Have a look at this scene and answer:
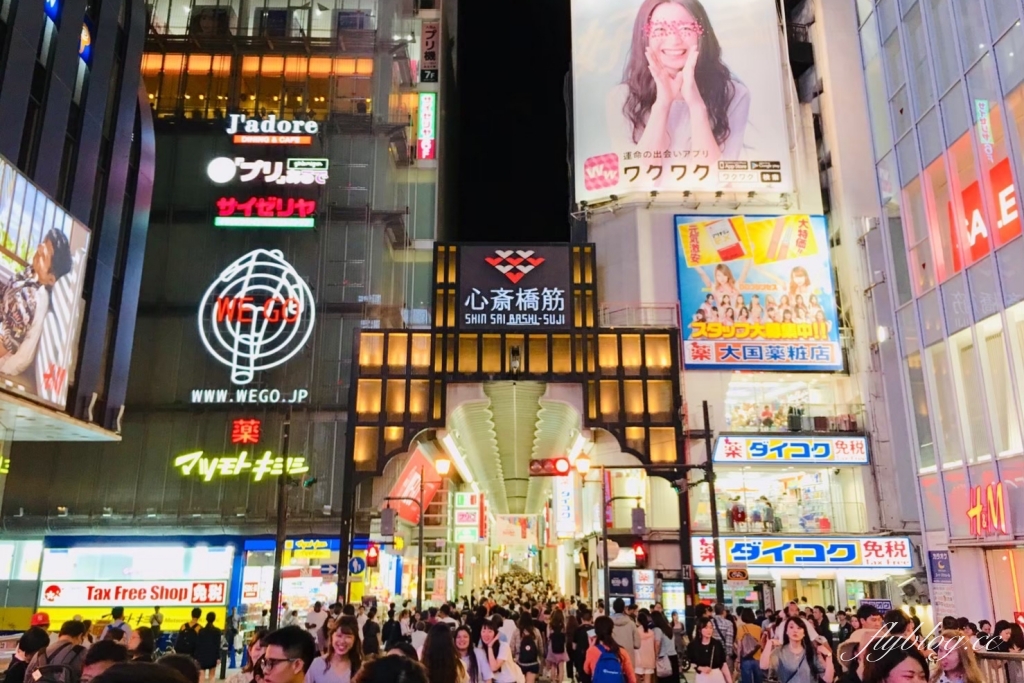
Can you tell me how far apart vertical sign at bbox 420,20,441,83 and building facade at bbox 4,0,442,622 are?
22.2 feet

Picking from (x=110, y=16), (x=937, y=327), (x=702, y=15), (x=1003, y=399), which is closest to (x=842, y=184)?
(x=702, y=15)

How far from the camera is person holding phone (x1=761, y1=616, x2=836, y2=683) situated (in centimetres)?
807

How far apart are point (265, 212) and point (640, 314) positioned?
16938 mm

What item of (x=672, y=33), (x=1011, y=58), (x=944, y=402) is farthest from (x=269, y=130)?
(x=944, y=402)

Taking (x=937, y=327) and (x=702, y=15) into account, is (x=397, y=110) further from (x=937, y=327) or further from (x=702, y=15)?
(x=937, y=327)

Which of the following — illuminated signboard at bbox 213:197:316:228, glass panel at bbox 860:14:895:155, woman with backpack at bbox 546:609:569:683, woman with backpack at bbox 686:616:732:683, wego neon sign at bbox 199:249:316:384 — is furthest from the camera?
illuminated signboard at bbox 213:197:316:228

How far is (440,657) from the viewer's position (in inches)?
223

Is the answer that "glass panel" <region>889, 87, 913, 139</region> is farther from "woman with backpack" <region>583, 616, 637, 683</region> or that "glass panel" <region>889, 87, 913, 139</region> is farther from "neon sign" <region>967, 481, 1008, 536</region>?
"woman with backpack" <region>583, 616, 637, 683</region>

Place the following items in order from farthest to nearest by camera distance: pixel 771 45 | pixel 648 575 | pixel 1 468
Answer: pixel 771 45 < pixel 648 575 < pixel 1 468

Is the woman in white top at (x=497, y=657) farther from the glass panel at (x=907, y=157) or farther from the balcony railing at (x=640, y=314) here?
the balcony railing at (x=640, y=314)

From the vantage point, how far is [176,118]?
110ft

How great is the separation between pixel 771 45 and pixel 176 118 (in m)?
28.8

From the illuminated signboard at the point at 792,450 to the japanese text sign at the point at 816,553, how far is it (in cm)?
311

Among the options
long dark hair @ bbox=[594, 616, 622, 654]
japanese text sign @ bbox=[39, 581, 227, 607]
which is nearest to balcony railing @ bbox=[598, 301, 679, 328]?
japanese text sign @ bbox=[39, 581, 227, 607]
